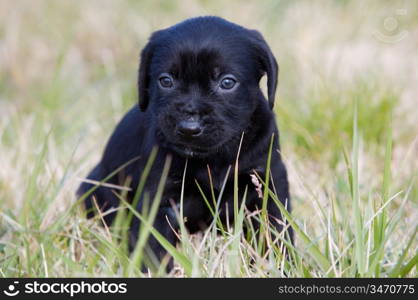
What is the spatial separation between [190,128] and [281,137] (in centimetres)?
234

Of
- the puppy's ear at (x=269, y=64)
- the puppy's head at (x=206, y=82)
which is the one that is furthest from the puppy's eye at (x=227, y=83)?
the puppy's ear at (x=269, y=64)

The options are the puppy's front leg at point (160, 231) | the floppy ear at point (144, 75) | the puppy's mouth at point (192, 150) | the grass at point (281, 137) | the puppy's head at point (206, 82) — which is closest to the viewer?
the grass at point (281, 137)

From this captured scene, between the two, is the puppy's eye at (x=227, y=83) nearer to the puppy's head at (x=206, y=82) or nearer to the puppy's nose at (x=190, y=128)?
the puppy's head at (x=206, y=82)

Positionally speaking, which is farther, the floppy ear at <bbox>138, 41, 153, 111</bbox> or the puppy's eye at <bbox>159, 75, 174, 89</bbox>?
the floppy ear at <bbox>138, 41, 153, 111</bbox>

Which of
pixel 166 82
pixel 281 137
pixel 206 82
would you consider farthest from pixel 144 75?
pixel 281 137

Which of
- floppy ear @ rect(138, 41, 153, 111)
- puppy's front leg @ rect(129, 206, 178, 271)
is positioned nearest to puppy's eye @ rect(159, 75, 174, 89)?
floppy ear @ rect(138, 41, 153, 111)

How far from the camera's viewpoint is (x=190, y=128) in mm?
3100

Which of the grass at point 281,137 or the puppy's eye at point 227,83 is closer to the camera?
the grass at point 281,137

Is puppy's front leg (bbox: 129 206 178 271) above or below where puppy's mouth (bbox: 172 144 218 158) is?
below

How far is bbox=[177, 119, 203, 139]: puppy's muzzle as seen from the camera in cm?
310

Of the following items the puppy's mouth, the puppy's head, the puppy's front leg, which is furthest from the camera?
the puppy's front leg

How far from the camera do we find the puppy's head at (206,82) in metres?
3.18

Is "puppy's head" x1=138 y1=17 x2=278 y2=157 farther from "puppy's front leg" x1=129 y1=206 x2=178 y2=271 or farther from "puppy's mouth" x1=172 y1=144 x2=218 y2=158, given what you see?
"puppy's front leg" x1=129 y1=206 x2=178 y2=271

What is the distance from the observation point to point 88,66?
26.1 feet
